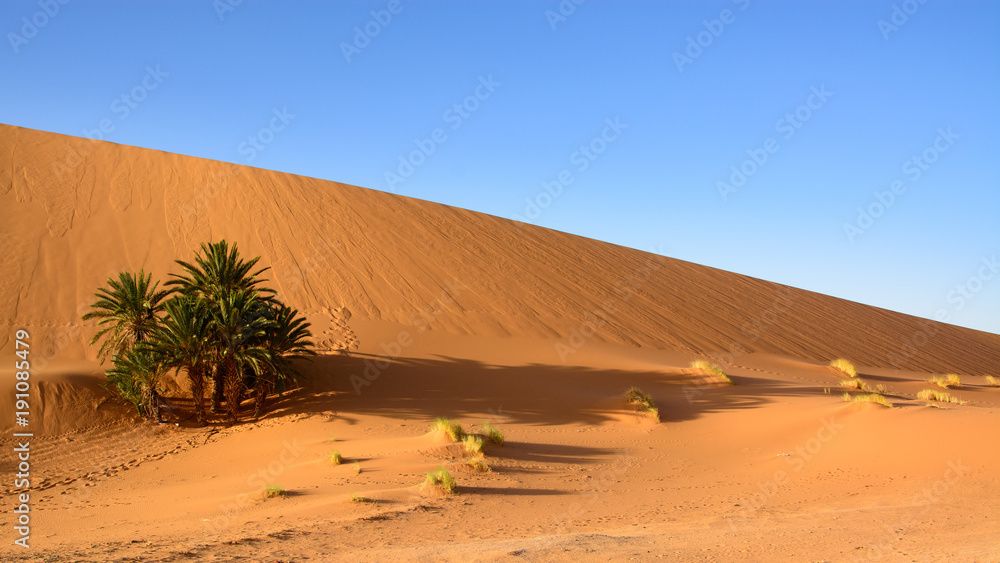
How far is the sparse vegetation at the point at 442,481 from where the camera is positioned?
8133mm

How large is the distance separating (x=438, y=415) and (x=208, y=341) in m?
4.63

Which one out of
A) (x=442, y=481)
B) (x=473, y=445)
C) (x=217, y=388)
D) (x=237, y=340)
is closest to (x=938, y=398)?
(x=473, y=445)

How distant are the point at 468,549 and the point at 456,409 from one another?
7.75m

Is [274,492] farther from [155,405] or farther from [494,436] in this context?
[155,405]

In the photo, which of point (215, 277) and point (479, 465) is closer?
point (479, 465)

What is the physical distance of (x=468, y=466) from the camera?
30.8ft

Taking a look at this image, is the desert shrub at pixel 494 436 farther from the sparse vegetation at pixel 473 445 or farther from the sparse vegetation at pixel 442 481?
the sparse vegetation at pixel 442 481

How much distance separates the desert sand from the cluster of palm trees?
647mm

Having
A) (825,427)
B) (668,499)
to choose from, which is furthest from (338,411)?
(825,427)

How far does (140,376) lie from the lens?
39.3 ft

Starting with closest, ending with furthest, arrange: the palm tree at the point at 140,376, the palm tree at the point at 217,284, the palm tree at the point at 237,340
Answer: the palm tree at the point at 140,376 < the palm tree at the point at 237,340 < the palm tree at the point at 217,284

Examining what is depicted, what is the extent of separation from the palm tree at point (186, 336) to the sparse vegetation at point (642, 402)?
8.74 meters

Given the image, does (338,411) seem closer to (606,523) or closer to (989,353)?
(606,523)

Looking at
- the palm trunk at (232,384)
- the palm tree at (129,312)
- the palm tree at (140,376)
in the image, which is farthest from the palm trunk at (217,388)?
the palm tree at (129,312)
